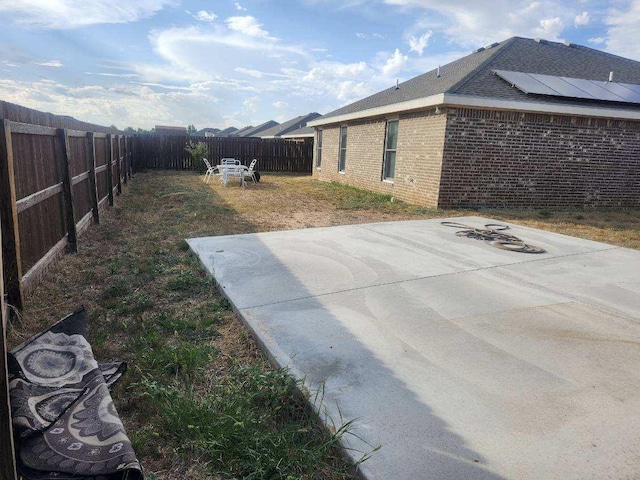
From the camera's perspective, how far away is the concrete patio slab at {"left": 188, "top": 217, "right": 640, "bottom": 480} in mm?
1994

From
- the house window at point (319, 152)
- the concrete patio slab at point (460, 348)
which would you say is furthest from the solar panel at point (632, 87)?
the house window at point (319, 152)

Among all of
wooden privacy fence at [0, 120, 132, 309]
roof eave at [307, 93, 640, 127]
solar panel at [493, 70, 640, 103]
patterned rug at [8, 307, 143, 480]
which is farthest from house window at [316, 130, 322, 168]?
patterned rug at [8, 307, 143, 480]

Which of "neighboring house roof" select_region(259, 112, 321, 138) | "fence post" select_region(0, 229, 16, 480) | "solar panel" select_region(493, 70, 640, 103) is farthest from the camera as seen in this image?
"neighboring house roof" select_region(259, 112, 321, 138)

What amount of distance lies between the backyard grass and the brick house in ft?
11.5

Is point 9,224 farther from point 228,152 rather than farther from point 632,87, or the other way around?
point 228,152

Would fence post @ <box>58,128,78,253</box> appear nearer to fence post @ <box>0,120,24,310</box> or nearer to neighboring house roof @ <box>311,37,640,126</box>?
fence post @ <box>0,120,24,310</box>

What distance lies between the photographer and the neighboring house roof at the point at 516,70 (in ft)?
32.0

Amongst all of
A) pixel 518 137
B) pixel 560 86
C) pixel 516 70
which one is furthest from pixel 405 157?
pixel 560 86

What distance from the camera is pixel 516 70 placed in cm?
1155

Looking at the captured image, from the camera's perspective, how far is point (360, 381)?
2.54m

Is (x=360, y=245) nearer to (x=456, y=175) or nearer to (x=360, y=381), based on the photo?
(x=360, y=381)

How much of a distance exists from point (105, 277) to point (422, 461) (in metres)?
3.90

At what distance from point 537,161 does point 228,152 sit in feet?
53.0

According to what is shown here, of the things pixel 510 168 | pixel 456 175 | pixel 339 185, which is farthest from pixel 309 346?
pixel 339 185
